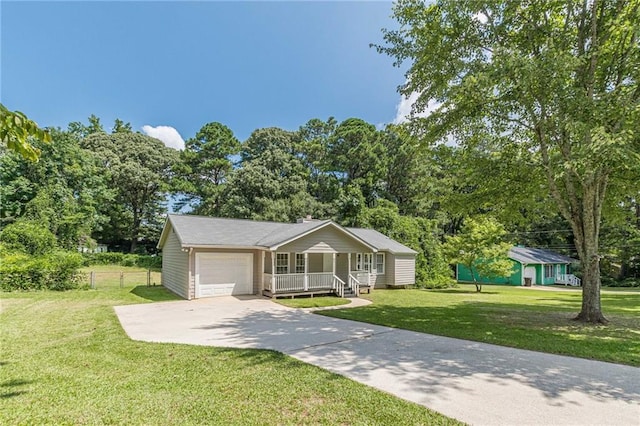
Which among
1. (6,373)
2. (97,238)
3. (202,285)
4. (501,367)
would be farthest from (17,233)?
(97,238)

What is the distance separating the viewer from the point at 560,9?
9.34 meters

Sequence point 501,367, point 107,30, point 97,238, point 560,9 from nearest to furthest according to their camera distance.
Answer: point 501,367 < point 560,9 < point 107,30 < point 97,238

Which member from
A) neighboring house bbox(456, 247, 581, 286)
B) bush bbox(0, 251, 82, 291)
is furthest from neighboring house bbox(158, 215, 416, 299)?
neighboring house bbox(456, 247, 581, 286)

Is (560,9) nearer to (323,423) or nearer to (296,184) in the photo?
(323,423)

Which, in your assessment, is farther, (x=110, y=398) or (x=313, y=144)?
(x=313, y=144)

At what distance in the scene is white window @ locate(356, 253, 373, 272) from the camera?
19125mm

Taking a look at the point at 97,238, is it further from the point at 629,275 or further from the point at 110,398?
the point at 629,275

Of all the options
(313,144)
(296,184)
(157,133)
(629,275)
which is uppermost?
(157,133)

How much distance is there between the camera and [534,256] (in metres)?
28.9

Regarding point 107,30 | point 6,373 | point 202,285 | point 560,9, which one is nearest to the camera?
point 6,373

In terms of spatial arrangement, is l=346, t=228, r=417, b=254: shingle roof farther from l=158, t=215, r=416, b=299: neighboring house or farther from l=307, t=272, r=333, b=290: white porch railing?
l=307, t=272, r=333, b=290: white porch railing

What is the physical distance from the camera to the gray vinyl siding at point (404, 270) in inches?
795

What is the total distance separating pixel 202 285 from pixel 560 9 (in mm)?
15247

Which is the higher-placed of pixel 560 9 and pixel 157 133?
pixel 157 133
